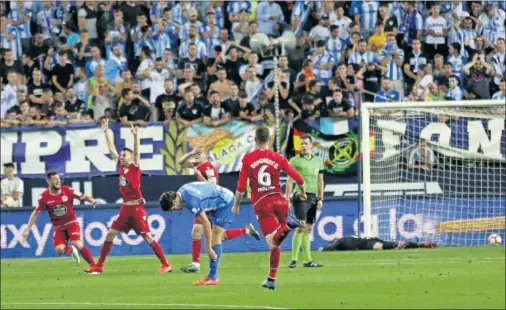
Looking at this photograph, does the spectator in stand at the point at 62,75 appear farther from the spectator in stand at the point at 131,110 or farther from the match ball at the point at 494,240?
the match ball at the point at 494,240

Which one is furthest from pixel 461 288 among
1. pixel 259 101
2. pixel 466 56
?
pixel 466 56

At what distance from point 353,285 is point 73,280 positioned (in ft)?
16.0

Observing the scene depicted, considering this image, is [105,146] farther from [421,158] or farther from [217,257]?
[217,257]

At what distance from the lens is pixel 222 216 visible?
17.4 metres

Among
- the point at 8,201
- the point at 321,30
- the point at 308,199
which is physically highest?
the point at 321,30

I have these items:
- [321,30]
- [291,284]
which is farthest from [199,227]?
[321,30]

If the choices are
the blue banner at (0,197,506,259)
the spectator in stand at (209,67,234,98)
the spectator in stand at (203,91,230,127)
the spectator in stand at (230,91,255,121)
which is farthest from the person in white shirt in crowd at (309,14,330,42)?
the blue banner at (0,197,506,259)

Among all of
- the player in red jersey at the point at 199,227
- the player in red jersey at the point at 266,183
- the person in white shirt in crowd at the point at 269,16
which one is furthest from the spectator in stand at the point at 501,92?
the player in red jersey at the point at 266,183

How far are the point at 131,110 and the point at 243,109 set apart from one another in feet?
8.00

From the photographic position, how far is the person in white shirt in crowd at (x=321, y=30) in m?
29.3

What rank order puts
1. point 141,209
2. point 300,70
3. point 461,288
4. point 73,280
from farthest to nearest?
point 300,70 → point 141,209 → point 73,280 → point 461,288

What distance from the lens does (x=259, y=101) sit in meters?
27.5

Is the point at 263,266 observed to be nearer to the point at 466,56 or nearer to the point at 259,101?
the point at 259,101

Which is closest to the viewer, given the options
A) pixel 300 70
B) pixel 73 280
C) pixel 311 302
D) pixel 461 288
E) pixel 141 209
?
pixel 311 302
